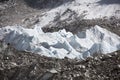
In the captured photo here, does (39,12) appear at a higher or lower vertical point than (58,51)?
lower

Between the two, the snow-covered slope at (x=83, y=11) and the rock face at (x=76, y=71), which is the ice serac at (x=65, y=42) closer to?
the snow-covered slope at (x=83, y=11)

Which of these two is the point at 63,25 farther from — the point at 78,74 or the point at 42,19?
the point at 78,74

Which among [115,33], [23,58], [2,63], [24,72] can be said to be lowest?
[115,33]

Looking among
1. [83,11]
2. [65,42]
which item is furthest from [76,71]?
[83,11]

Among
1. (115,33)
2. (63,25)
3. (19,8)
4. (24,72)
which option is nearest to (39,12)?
(19,8)

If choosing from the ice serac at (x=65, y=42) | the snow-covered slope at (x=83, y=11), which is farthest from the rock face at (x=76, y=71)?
the snow-covered slope at (x=83, y=11)

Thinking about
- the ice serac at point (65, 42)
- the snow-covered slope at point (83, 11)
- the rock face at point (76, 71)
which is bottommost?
the snow-covered slope at point (83, 11)
